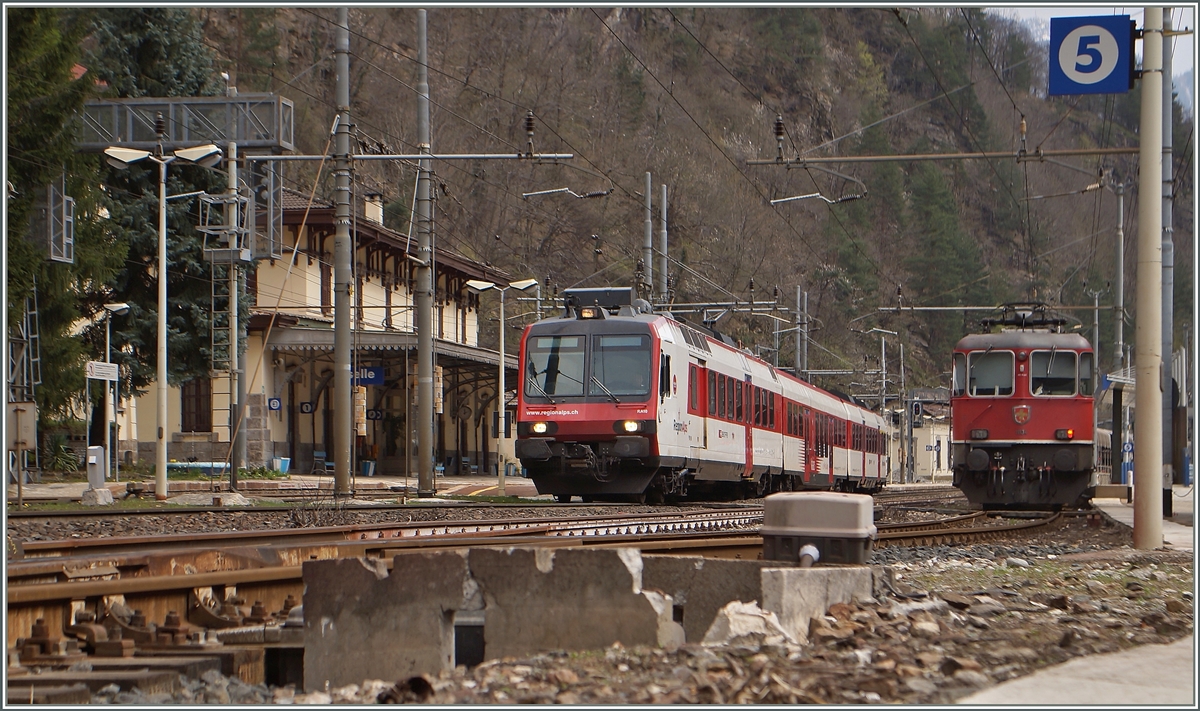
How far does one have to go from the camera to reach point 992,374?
80.6 feet

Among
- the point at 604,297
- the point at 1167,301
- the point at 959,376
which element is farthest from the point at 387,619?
the point at 959,376

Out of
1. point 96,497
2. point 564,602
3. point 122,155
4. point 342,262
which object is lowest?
point 96,497

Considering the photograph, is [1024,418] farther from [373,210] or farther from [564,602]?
[373,210]

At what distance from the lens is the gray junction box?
834 cm

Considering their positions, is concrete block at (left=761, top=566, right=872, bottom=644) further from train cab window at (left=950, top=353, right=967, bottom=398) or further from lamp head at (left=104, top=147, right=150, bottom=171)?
lamp head at (left=104, top=147, right=150, bottom=171)

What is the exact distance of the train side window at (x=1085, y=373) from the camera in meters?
24.0

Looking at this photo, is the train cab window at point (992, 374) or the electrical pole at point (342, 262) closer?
the electrical pole at point (342, 262)

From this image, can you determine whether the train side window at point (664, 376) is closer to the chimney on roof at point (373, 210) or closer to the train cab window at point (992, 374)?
the train cab window at point (992, 374)

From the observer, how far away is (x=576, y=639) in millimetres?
7402

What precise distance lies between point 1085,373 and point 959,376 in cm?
218

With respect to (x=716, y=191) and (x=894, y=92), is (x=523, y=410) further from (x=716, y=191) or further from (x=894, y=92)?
(x=894, y=92)

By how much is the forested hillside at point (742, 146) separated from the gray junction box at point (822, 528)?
32.2 m

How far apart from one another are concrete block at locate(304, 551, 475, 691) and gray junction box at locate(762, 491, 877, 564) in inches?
70.9

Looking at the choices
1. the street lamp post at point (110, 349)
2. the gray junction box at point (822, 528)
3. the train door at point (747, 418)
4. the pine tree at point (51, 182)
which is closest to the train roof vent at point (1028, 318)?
the train door at point (747, 418)
